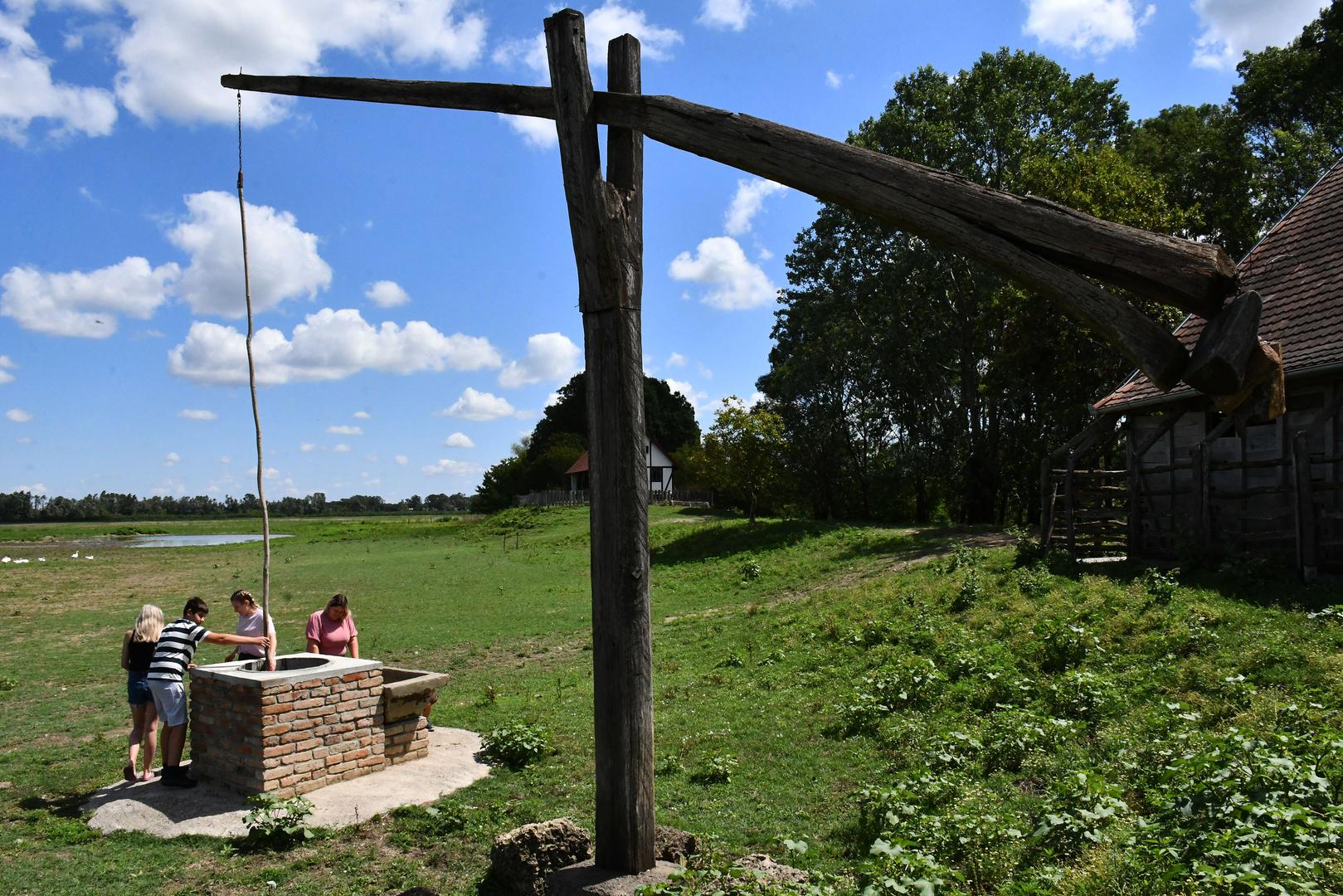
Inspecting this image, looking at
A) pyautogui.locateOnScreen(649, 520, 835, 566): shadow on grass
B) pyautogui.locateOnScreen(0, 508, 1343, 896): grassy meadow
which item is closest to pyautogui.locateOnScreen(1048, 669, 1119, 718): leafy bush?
pyautogui.locateOnScreen(0, 508, 1343, 896): grassy meadow

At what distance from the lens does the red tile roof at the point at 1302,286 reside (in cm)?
1373

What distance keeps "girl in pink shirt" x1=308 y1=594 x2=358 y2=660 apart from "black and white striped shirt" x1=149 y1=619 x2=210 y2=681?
1412 mm

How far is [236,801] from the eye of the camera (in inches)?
315

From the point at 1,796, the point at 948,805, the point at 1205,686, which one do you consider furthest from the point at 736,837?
the point at 1,796

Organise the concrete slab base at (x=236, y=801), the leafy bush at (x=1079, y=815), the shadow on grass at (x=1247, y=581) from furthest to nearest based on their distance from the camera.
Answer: the shadow on grass at (x=1247, y=581)
the concrete slab base at (x=236, y=801)
the leafy bush at (x=1079, y=815)

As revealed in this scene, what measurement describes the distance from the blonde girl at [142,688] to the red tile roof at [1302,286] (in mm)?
13839

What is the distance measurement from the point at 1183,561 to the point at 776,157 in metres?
13.5

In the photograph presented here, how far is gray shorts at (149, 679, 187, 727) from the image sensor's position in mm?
8584

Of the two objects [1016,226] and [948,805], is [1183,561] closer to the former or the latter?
[948,805]

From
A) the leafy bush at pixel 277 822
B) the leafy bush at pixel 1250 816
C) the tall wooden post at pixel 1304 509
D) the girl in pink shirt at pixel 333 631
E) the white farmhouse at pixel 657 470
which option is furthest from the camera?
the white farmhouse at pixel 657 470

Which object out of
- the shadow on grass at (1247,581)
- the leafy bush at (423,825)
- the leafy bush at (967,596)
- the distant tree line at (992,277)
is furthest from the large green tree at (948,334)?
the leafy bush at (423,825)

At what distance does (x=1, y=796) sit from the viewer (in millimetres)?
8586

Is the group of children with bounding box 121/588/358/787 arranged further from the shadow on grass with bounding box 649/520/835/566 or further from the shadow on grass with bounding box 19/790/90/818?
the shadow on grass with bounding box 649/520/835/566

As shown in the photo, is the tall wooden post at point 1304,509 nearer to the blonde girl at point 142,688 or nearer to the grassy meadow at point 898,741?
the grassy meadow at point 898,741
